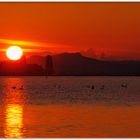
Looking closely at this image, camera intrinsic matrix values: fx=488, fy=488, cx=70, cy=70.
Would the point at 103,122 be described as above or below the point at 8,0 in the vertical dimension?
below

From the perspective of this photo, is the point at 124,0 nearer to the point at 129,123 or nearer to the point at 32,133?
the point at 32,133

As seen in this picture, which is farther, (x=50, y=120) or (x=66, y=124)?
(x=50, y=120)

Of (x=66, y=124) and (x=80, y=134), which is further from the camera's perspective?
(x=66, y=124)

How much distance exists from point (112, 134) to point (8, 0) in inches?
392

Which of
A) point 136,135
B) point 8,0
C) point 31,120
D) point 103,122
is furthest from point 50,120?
point 8,0

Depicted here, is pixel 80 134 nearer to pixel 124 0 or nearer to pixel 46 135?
pixel 46 135

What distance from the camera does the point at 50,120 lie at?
93.2 feet

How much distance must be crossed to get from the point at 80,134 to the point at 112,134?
1627 millimetres

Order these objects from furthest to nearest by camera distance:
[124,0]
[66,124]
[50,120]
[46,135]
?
1. [50,120]
2. [66,124]
3. [46,135]
4. [124,0]

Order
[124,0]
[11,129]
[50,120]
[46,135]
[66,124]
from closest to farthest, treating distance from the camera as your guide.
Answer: [124,0] < [46,135] < [11,129] < [66,124] < [50,120]

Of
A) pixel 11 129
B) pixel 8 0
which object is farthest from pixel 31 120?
pixel 8 0

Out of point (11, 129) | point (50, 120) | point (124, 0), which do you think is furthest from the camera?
point (50, 120)

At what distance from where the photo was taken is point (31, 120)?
1123 inches

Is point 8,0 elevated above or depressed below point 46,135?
above
